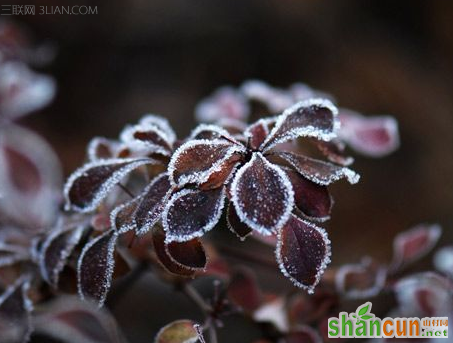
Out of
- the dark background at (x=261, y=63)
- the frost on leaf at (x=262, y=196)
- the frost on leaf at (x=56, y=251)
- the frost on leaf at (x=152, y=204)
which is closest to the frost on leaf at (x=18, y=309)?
the frost on leaf at (x=56, y=251)

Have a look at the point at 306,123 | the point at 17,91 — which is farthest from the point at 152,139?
the point at 17,91

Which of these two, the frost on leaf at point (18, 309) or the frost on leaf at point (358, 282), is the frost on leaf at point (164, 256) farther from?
the frost on leaf at point (358, 282)

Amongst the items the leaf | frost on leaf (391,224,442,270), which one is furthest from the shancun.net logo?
frost on leaf (391,224,442,270)

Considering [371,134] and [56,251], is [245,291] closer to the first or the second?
[56,251]

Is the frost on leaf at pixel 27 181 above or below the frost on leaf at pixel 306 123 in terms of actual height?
above

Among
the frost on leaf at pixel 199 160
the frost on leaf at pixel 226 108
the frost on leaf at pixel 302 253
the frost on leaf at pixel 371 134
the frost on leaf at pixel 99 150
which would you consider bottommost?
the frost on leaf at pixel 302 253

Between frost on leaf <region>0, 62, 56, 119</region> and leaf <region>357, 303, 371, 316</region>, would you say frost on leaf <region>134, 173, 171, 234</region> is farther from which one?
frost on leaf <region>0, 62, 56, 119</region>
